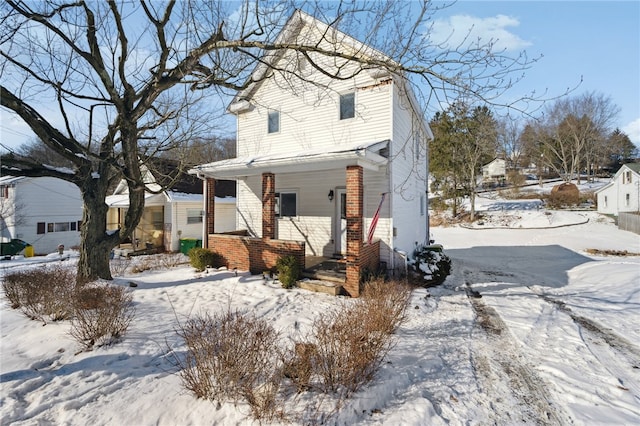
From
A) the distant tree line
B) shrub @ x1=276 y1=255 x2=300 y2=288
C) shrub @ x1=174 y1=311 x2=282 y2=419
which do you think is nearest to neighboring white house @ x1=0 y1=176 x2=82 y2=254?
shrub @ x1=276 y1=255 x2=300 y2=288

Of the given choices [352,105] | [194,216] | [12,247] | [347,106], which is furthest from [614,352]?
[12,247]

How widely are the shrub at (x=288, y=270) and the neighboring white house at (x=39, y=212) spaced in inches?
849

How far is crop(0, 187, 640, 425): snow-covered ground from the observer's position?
9.48ft

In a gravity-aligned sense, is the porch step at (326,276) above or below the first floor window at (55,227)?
below

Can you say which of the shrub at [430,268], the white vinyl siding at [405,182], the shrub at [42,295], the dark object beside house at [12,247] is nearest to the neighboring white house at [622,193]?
the white vinyl siding at [405,182]

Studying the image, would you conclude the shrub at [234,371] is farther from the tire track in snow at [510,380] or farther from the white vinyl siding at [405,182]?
the white vinyl siding at [405,182]

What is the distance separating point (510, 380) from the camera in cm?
374

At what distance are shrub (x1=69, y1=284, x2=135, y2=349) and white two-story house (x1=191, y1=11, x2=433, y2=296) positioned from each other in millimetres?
4316

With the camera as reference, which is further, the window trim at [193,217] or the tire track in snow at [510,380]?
the window trim at [193,217]

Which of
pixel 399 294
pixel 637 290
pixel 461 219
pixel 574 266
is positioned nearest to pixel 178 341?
pixel 399 294

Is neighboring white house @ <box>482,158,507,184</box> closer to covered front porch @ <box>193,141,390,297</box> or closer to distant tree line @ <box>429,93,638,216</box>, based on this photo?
distant tree line @ <box>429,93,638,216</box>

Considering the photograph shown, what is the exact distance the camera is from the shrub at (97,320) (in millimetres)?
4020

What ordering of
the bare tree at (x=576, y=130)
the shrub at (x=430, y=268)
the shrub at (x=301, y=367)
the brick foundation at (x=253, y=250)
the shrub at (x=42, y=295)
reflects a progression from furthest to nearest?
1. the bare tree at (x=576, y=130)
2. the shrub at (x=430, y=268)
3. the brick foundation at (x=253, y=250)
4. the shrub at (x=42, y=295)
5. the shrub at (x=301, y=367)

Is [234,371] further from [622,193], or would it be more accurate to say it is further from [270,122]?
[622,193]
